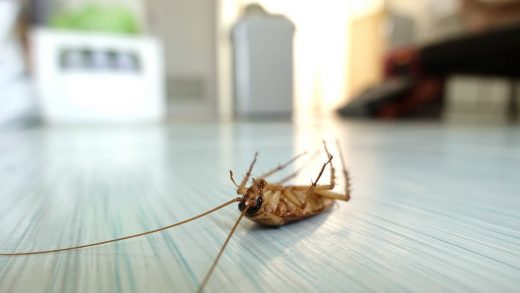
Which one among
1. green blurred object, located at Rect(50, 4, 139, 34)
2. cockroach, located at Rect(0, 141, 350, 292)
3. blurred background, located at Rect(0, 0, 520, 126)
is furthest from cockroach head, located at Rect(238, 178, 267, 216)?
green blurred object, located at Rect(50, 4, 139, 34)

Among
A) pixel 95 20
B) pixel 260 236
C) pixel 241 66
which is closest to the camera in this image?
pixel 260 236

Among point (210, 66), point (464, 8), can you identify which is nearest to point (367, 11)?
point (464, 8)

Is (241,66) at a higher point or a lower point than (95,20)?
lower

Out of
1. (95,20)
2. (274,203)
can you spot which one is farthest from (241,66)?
(274,203)

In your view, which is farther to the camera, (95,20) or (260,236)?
(95,20)

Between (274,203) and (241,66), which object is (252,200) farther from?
(241,66)

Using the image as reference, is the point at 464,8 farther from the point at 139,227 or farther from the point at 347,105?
the point at 139,227

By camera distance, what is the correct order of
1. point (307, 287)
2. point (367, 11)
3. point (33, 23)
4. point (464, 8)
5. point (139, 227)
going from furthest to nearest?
point (367, 11), point (464, 8), point (33, 23), point (139, 227), point (307, 287)

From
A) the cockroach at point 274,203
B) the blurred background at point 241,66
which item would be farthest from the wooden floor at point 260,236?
the blurred background at point 241,66
